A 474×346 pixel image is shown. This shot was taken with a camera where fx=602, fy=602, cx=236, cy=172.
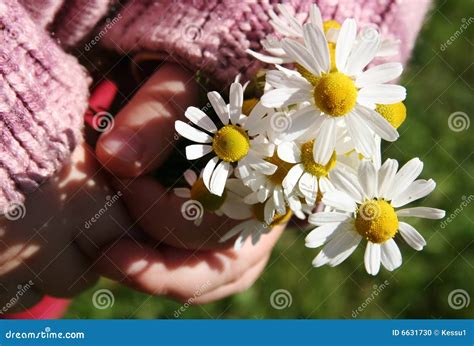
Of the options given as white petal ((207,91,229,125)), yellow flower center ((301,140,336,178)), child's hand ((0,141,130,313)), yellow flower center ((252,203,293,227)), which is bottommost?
child's hand ((0,141,130,313))

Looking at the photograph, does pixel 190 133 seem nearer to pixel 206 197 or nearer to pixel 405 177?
pixel 206 197

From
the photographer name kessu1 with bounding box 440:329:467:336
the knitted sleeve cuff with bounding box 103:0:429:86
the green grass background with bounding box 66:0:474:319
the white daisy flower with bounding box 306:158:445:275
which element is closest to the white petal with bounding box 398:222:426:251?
the white daisy flower with bounding box 306:158:445:275

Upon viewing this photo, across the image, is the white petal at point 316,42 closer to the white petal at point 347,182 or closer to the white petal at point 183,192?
the white petal at point 347,182

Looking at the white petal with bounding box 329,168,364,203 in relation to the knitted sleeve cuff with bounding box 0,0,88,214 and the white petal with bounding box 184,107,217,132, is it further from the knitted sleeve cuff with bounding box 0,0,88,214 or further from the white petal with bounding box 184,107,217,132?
the knitted sleeve cuff with bounding box 0,0,88,214

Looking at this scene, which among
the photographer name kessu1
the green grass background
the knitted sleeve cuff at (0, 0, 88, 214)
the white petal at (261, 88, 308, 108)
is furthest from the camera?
the green grass background

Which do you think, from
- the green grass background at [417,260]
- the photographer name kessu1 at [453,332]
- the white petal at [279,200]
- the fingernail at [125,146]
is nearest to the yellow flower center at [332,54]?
the white petal at [279,200]
